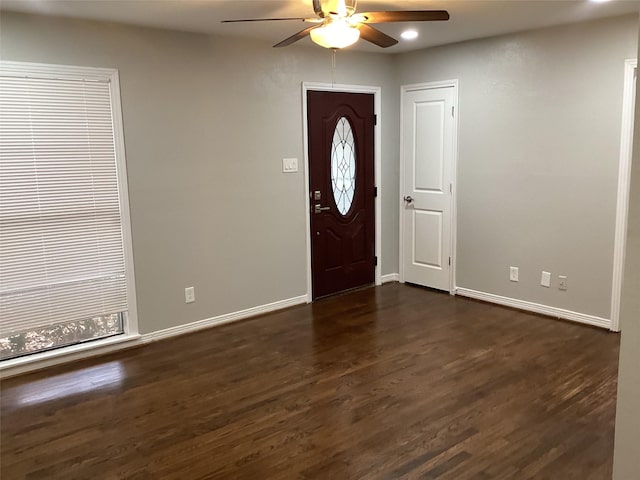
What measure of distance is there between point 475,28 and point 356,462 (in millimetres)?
3368

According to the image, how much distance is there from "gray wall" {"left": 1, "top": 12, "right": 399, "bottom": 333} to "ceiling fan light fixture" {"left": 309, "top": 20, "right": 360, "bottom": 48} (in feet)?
5.41

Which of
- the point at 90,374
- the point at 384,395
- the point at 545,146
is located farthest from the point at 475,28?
the point at 90,374

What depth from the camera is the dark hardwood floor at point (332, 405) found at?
100 inches

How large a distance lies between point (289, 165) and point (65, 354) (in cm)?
239

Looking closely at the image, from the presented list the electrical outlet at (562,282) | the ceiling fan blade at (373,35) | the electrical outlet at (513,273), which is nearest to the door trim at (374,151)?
the electrical outlet at (513,273)

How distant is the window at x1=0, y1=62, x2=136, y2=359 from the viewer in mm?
3457

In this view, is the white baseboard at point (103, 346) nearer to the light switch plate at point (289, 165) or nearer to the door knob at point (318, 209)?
the door knob at point (318, 209)

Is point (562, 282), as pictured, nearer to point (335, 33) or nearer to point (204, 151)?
point (335, 33)

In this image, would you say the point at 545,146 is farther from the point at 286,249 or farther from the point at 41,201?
the point at 41,201

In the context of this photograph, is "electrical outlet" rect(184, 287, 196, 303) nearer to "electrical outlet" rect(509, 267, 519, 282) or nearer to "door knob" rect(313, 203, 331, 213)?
"door knob" rect(313, 203, 331, 213)

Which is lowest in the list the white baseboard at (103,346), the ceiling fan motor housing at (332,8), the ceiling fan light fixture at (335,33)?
the white baseboard at (103,346)

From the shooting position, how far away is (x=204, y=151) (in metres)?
4.29

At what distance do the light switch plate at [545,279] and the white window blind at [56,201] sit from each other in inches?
136

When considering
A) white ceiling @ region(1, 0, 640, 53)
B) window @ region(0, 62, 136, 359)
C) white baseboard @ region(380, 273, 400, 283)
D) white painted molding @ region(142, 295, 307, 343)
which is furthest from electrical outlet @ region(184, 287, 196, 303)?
white baseboard @ region(380, 273, 400, 283)
